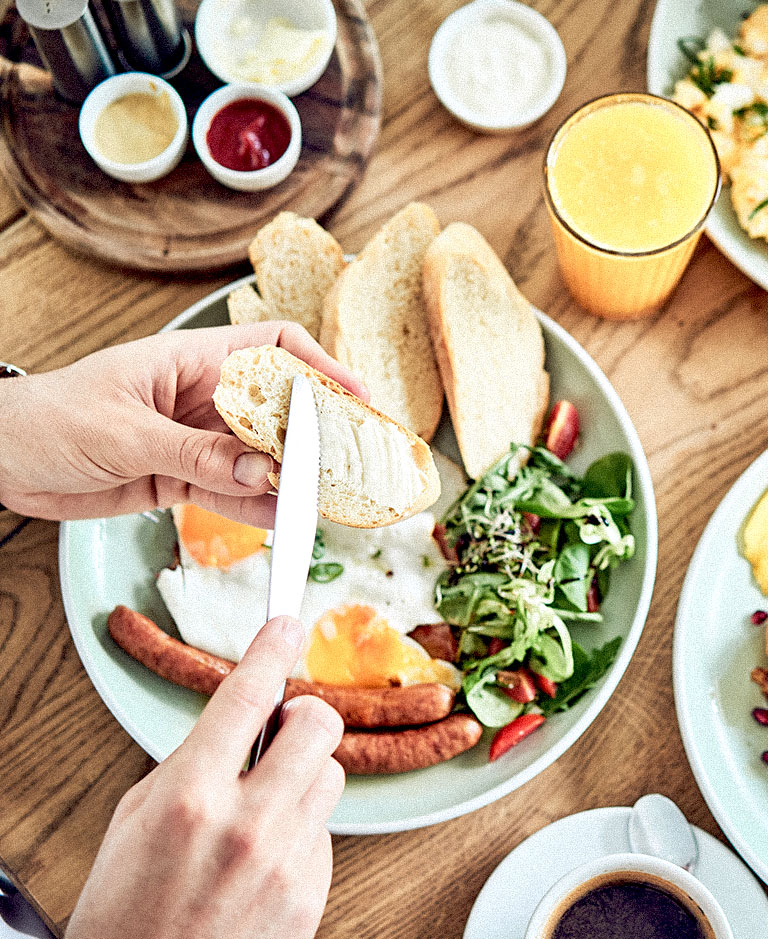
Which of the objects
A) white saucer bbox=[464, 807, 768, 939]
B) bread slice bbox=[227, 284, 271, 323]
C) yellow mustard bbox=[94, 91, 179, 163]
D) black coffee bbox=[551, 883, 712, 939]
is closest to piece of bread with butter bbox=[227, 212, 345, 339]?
bread slice bbox=[227, 284, 271, 323]

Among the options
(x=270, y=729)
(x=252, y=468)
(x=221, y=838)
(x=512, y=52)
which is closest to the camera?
(x=221, y=838)

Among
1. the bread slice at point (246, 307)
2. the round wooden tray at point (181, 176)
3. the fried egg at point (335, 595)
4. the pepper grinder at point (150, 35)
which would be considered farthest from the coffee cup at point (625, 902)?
the pepper grinder at point (150, 35)

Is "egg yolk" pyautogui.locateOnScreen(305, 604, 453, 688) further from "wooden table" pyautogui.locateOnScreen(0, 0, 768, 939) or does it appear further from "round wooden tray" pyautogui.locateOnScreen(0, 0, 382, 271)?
"round wooden tray" pyautogui.locateOnScreen(0, 0, 382, 271)

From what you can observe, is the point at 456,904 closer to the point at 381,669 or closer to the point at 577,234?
the point at 381,669

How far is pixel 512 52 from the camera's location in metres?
2.57

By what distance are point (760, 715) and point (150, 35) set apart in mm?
2378

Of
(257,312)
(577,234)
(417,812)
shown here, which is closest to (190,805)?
(417,812)

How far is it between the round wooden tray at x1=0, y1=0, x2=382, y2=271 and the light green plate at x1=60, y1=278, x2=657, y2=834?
0.27 meters

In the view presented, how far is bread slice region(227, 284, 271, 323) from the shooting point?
234cm

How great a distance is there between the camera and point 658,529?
231cm

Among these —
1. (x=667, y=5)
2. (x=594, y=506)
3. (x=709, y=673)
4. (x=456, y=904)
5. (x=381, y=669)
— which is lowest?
(x=456, y=904)

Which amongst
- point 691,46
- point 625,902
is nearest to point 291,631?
point 625,902

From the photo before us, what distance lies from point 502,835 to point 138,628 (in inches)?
39.8

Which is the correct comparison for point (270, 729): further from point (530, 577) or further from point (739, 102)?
point (739, 102)
